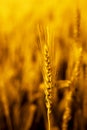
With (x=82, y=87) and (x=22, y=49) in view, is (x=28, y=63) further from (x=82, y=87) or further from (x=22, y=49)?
(x=82, y=87)

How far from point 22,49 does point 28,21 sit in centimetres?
34

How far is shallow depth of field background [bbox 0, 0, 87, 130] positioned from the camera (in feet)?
3.85

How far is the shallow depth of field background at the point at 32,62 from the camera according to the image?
1.17 m

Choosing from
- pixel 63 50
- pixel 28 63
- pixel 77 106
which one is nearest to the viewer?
pixel 77 106

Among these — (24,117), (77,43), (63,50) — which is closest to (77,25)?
(77,43)

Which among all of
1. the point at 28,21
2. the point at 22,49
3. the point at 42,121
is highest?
the point at 28,21

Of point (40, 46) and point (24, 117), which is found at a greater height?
point (40, 46)

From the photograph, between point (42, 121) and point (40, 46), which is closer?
point (40, 46)

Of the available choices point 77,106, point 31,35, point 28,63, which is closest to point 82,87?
point 77,106

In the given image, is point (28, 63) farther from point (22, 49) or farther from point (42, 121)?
point (42, 121)

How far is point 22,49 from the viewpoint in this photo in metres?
1.56

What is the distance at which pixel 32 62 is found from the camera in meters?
1.54

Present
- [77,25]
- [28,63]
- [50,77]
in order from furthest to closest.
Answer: [28,63] → [77,25] → [50,77]

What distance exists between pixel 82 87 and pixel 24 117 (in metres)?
0.20
